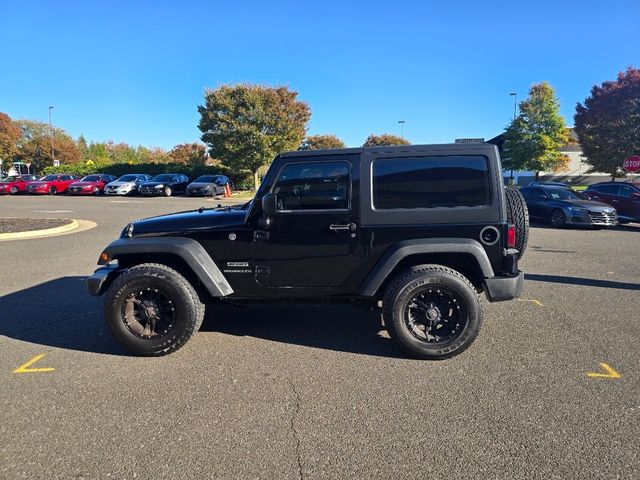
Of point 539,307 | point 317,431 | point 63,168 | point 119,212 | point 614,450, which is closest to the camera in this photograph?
point 614,450

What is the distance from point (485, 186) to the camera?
401 centimetres

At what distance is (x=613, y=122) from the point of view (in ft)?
98.4

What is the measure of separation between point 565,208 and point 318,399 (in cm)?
1331

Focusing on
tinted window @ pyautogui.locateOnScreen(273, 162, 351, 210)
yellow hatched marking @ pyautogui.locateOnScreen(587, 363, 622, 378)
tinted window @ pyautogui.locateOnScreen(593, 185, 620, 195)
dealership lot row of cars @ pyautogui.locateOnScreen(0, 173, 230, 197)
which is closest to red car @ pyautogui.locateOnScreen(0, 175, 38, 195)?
dealership lot row of cars @ pyautogui.locateOnScreen(0, 173, 230, 197)

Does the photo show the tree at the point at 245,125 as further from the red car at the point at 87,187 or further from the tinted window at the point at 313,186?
the tinted window at the point at 313,186

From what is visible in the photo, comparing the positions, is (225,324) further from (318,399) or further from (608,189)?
(608,189)

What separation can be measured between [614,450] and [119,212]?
19.1 metres

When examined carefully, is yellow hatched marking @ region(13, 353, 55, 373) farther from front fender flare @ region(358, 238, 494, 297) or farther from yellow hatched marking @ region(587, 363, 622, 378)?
yellow hatched marking @ region(587, 363, 622, 378)

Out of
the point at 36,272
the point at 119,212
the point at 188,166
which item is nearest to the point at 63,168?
the point at 188,166

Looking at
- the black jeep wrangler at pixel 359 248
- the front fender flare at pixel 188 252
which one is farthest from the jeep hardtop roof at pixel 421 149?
the front fender flare at pixel 188 252

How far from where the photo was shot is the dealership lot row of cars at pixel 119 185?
93.9ft

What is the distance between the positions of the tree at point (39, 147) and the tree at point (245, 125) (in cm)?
3735

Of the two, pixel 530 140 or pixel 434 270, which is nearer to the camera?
pixel 434 270

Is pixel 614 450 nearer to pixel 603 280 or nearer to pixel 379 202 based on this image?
pixel 379 202
